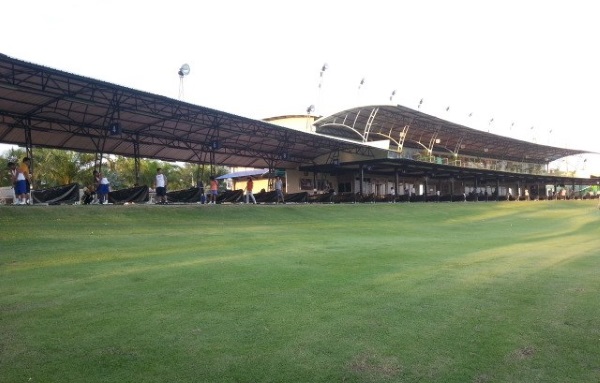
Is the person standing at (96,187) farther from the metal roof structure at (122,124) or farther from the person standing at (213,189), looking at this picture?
the person standing at (213,189)

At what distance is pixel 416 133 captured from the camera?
4666 centimetres

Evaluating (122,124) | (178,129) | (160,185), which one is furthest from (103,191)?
(178,129)

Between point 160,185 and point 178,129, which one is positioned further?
point 178,129

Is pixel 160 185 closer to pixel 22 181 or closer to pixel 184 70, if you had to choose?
pixel 22 181

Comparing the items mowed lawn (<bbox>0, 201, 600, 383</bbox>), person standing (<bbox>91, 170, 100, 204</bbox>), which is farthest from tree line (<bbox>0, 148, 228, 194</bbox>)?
mowed lawn (<bbox>0, 201, 600, 383</bbox>)

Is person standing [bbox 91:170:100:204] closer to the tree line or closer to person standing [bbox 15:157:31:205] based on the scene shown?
person standing [bbox 15:157:31:205]

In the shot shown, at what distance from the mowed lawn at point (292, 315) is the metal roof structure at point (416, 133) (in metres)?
28.6

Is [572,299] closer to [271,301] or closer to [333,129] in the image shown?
[271,301]

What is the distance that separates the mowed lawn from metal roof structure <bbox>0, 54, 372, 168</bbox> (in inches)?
348

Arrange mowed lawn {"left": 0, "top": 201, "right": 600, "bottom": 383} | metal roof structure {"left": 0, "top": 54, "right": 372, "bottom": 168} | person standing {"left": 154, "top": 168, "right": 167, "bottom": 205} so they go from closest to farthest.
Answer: mowed lawn {"left": 0, "top": 201, "right": 600, "bottom": 383} → metal roof structure {"left": 0, "top": 54, "right": 372, "bottom": 168} → person standing {"left": 154, "top": 168, "right": 167, "bottom": 205}

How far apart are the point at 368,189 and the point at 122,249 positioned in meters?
37.6

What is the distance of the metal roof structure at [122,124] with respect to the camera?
54.4 feet

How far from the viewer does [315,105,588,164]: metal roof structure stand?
37562 millimetres

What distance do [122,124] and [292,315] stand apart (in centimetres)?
2110
